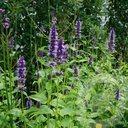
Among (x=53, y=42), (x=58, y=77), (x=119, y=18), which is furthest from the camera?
(x=119, y=18)

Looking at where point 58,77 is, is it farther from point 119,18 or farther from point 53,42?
point 119,18

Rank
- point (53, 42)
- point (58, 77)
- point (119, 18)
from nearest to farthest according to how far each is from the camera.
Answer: point (53, 42), point (58, 77), point (119, 18)

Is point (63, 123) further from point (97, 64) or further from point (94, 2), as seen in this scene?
point (94, 2)

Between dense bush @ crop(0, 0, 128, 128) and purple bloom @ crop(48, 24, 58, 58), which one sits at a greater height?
purple bloom @ crop(48, 24, 58, 58)

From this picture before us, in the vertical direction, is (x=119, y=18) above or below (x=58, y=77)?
above

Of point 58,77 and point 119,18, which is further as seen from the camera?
point 119,18

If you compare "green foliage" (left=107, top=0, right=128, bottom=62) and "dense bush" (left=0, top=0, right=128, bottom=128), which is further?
"green foliage" (left=107, top=0, right=128, bottom=62)

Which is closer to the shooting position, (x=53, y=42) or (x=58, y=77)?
(x=53, y=42)

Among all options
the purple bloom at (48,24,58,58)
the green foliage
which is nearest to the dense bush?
the purple bloom at (48,24,58,58)

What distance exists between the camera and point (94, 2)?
190 inches

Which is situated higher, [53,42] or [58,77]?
[53,42]

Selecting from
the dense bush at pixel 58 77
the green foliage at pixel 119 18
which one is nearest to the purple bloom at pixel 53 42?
the dense bush at pixel 58 77

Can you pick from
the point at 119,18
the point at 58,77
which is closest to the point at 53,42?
the point at 58,77

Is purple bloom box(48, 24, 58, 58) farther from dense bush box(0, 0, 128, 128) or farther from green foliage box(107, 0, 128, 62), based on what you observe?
green foliage box(107, 0, 128, 62)
